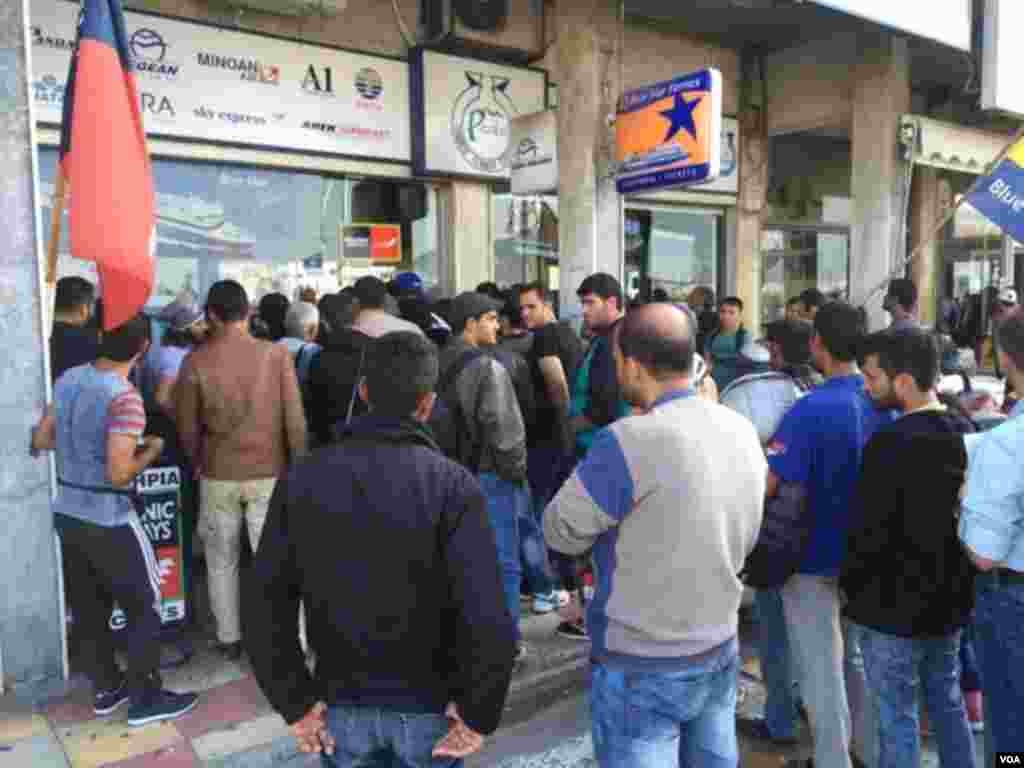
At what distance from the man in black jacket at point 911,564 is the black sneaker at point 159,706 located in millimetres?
3057

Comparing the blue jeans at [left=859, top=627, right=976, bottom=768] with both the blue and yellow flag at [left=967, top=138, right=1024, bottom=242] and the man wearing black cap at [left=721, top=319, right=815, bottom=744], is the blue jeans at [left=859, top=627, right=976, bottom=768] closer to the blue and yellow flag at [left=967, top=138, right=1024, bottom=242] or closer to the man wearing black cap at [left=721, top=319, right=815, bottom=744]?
the man wearing black cap at [left=721, top=319, right=815, bottom=744]

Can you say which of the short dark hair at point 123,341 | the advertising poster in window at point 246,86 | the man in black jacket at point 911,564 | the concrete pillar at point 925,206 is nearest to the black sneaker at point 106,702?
the short dark hair at point 123,341

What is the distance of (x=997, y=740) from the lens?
2773 mm

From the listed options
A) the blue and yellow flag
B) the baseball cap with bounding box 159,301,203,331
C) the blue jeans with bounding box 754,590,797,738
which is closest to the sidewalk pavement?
the blue jeans with bounding box 754,590,797,738

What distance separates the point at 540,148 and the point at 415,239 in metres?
1.85

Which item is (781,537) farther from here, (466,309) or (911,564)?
(466,309)

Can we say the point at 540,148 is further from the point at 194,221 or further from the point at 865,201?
the point at 865,201

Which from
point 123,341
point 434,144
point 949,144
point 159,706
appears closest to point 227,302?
point 123,341

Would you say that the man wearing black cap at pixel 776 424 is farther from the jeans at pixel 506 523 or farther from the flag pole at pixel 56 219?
the flag pole at pixel 56 219

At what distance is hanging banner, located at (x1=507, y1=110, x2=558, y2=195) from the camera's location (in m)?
8.00

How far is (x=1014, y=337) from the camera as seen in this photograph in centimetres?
255

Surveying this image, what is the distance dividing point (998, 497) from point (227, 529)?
356cm

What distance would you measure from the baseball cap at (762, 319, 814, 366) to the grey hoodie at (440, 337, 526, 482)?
1313 mm

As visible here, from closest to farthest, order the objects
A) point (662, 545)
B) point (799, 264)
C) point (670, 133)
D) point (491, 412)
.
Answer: point (662, 545), point (491, 412), point (670, 133), point (799, 264)
